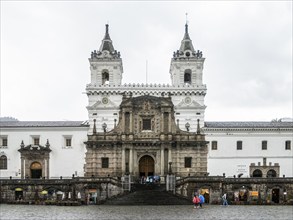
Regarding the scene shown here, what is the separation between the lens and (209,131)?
70375 millimetres

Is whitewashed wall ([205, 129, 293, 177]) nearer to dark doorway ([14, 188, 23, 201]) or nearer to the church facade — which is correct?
the church facade

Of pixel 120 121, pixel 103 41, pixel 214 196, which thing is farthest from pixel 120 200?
pixel 103 41

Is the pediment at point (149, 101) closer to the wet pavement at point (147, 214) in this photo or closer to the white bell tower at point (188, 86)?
the white bell tower at point (188, 86)

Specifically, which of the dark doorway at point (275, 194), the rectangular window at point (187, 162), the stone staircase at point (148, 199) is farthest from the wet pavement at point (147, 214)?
the rectangular window at point (187, 162)

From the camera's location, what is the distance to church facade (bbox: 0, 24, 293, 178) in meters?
69.3

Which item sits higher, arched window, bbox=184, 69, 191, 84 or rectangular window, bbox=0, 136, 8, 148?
arched window, bbox=184, 69, 191, 84

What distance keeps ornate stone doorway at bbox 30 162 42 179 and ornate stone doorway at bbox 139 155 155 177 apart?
1372 cm

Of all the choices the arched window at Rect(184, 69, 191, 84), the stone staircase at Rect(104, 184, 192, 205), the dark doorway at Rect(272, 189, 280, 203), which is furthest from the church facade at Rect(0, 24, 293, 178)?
the stone staircase at Rect(104, 184, 192, 205)

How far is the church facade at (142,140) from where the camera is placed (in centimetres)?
6931

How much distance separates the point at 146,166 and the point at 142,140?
3.69 metres

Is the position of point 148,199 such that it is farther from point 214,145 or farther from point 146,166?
point 214,145

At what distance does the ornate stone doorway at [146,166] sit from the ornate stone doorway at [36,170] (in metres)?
13.7

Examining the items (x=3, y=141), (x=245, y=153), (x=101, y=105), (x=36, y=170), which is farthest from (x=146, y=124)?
(x=3, y=141)

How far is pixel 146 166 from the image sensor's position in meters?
70.1
